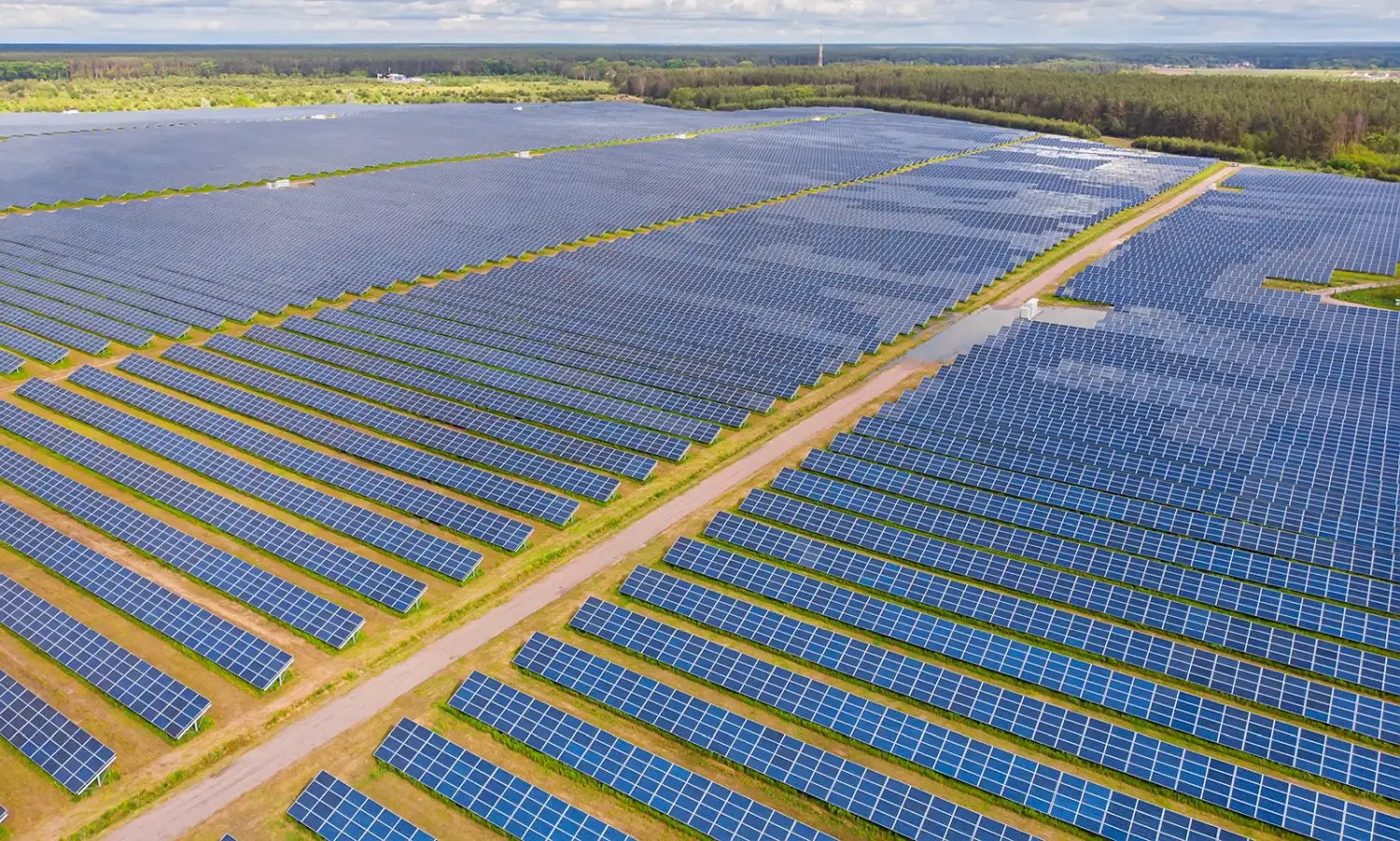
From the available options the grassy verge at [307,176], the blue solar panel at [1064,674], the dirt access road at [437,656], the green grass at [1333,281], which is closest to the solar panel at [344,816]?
the dirt access road at [437,656]

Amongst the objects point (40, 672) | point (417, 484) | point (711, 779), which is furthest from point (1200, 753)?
point (40, 672)

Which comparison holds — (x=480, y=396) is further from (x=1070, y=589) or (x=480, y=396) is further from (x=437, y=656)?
(x=1070, y=589)

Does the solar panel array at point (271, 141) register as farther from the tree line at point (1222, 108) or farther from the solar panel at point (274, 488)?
the solar panel at point (274, 488)

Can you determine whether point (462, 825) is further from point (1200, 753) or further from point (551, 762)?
point (1200, 753)

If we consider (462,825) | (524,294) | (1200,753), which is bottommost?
(462,825)

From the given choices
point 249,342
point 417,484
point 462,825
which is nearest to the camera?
point 462,825

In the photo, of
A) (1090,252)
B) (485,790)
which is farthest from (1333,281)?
(485,790)
